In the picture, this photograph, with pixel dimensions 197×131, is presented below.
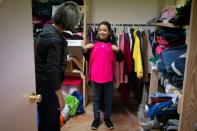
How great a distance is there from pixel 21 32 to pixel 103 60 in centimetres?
162

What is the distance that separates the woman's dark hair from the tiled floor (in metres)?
1.46

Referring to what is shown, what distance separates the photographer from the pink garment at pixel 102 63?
269 cm

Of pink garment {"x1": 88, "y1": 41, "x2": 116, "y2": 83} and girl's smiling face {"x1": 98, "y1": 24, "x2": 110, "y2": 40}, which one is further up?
girl's smiling face {"x1": 98, "y1": 24, "x2": 110, "y2": 40}

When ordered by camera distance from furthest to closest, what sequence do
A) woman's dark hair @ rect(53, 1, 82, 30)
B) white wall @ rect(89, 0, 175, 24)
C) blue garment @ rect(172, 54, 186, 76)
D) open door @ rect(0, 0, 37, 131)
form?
white wall @ rect(89, 0, 175, 24) < woman's dark hair @ rect(53, 1, 82, 30) < blue garment @ rect(172, 54, 186, 76) < open door @ rect(0, 0, 37, 131)

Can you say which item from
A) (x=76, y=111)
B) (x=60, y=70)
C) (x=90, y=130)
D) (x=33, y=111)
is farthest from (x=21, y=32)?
(x=76, y=111)

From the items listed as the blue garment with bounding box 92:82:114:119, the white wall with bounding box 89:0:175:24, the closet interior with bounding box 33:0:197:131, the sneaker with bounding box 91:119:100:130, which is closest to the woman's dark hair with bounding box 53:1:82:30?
the closet interior with bounding box 33:0:197:131

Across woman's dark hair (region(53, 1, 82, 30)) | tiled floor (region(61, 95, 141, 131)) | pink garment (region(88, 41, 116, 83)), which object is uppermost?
woman's dark hair (region(53, 1, 82, 30))

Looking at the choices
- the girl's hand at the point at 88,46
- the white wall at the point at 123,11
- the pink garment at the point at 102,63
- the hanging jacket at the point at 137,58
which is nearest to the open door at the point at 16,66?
the pink garment at the point at 102,63

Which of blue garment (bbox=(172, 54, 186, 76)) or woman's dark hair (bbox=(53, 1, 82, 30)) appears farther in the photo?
woman's dark hair (bbox=(53, 1, 82, 30))

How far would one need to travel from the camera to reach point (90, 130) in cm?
276

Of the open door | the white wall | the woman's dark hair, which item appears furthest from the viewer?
Answer: the white wall

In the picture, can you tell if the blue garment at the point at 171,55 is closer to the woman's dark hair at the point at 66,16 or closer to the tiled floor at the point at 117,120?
the woman's dark hair at the point at 66,16

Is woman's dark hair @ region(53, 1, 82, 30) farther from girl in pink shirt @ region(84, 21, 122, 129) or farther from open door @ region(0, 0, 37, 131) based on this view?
girl in pink shirt @ region(84, 21, 122, 129)

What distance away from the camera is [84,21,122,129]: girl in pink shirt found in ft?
8.85
